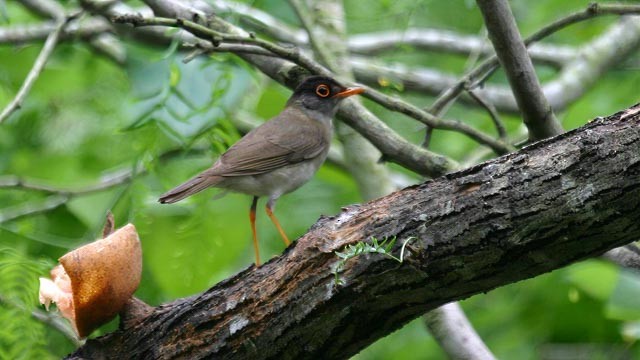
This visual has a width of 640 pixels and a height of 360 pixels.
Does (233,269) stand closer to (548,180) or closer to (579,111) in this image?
(579,111)

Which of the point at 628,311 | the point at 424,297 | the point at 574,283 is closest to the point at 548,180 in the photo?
the point at 424,297

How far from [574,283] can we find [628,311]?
1.68 meters

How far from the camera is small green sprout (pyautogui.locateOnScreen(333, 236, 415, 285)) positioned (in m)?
3.85

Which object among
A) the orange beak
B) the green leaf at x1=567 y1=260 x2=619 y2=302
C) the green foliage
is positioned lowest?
the green foliage

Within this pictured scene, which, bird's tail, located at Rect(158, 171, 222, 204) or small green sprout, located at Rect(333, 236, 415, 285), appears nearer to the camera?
small green sprout, located at Rect(333, 236, 415, 285)

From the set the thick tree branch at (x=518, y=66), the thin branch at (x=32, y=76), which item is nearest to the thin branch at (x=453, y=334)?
the thick tree branch at (x=518, y=66)

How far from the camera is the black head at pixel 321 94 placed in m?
6.79

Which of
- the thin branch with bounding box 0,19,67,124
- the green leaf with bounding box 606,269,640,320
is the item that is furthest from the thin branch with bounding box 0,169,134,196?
the green leaf with bounding box 606,269,640,320

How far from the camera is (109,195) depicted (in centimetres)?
804

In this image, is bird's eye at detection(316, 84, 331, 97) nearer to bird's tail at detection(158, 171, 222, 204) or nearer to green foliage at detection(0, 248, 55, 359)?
bird's tail at detection(158, 171, 222, 204)

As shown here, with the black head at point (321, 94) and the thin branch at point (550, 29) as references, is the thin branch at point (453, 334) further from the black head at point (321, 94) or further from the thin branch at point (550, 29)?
the black head at point (321, 94)

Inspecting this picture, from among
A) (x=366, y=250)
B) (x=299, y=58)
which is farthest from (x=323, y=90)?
(x=366, y=250)

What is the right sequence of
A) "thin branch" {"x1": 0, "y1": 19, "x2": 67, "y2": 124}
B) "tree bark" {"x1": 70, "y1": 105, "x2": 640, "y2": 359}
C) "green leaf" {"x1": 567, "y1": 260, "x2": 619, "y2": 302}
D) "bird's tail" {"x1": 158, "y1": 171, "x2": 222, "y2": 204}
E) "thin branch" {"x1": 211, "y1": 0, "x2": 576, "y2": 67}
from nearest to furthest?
"tree bark" {"x1": 70, "y1": 105, "x2": 640, "y2": 359} < "thin branch" {"x1": 0, "y1": 19, "x2": 67, "y2": 124} < "bird's tail" {"x1": 158, "y1": 171, "x2": 222, "y2": 204} < "green leaf" {"x1": 567, "y1": 260, "x2": 619, "y2": 302} < "thin branch" {"x1": 211, "y1": 0, "x2": 576, "y2": 67}

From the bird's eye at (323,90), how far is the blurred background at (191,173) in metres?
0.42
